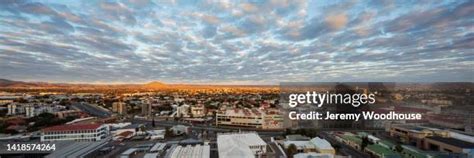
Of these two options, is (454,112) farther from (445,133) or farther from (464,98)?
(445,133)

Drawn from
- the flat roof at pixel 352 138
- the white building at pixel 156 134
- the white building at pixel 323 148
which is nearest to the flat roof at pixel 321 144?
the white building at pixel 323 148

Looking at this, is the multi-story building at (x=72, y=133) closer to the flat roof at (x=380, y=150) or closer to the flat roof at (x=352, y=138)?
the flat roof at (x=352, y=138)

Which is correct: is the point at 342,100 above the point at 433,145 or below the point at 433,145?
above

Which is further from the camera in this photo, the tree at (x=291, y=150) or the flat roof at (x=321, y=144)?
the flat roof at (x=321, y=144)

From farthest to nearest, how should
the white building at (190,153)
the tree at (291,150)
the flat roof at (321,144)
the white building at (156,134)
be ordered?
the white building at (156,134) → the flat roof at (321,144) → the tree at (291,150) → the white building at (190,153)

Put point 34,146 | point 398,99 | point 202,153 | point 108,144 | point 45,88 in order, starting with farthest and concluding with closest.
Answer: point 45,88, point 398,99, point 108,144, point 34,146, point 202,153

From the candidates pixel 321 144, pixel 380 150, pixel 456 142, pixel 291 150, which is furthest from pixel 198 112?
pixel 456 142

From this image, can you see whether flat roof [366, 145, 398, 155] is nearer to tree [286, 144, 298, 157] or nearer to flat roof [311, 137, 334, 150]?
flat roof [311, 137, 334, 150]

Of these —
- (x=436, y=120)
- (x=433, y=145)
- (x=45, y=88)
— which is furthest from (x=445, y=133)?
(x=45, y=88)
